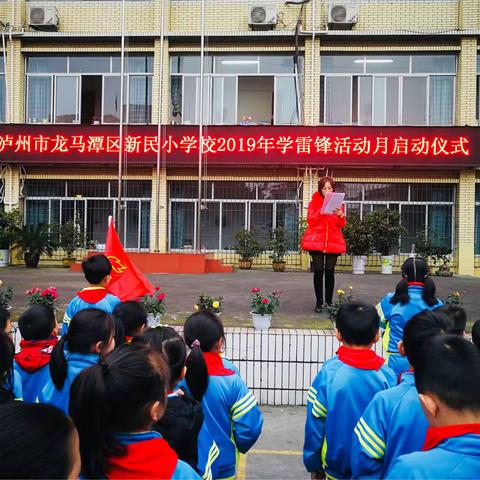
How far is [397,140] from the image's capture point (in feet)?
43.3

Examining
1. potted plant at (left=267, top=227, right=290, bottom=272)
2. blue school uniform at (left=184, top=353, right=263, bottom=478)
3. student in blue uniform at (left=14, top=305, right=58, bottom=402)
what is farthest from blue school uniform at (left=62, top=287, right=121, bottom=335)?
potted plant at (left=267, top=227, right=290, bottom=272)

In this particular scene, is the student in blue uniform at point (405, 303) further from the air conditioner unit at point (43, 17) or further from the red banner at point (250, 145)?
the air conditioner unit at point (43, 17)

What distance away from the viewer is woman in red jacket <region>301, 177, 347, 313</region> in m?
5.96

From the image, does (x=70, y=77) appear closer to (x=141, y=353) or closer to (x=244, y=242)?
(x=244, y=242)

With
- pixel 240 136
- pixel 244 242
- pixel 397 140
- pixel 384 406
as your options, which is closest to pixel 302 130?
pixel 240 136

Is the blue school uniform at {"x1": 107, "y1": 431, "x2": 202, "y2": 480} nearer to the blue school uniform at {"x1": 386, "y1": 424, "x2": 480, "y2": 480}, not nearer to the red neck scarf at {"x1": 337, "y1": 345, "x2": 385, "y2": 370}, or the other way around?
the blue school uniform at {"x1": 386, "y1": 424, "x2": 480, "y2": 480}

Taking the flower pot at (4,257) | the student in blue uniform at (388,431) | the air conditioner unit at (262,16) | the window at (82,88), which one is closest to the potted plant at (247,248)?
the window at (82,88)

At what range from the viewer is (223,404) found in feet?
7.52

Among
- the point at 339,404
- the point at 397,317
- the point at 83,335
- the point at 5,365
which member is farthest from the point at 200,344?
the point at 397,317

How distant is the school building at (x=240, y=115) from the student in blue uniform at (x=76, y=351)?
11.2 metres

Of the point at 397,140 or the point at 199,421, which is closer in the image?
the point at 199,421

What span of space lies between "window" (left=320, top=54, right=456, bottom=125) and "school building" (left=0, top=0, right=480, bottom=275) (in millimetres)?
39

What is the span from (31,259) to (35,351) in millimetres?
11242

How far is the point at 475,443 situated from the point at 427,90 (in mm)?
14354
